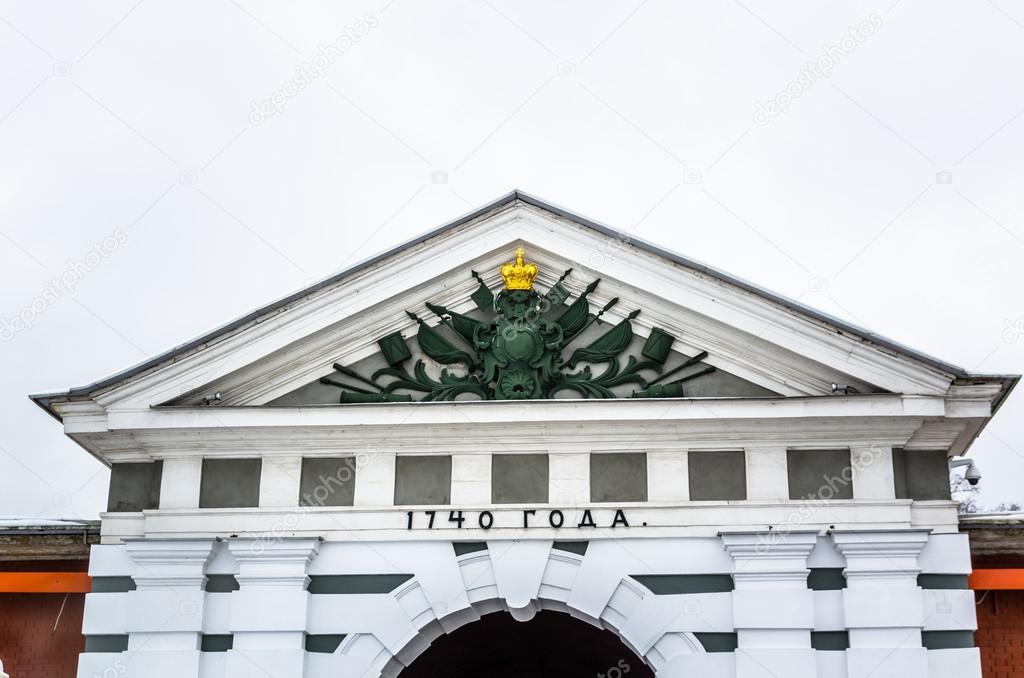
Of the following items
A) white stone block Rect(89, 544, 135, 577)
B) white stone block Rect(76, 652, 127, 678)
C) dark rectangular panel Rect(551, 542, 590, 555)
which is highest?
dark rectangular panel Rect(551, 542, 590, 555)

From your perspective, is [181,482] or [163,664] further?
[181,482]

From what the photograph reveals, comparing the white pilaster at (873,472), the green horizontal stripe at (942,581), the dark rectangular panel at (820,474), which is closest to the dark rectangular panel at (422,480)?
the dark rectangular panel at (820,474)

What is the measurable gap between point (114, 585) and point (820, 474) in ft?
23.7

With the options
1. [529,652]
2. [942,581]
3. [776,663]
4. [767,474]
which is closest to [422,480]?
[767,474]

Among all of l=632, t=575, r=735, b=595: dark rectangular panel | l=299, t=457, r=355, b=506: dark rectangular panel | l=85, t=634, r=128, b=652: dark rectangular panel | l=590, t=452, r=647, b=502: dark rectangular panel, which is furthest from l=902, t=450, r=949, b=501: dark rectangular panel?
l=85, t=634, r=128, b=652: dark rectangular panel

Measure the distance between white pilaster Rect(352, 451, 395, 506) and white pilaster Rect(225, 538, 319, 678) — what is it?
0.67 metres

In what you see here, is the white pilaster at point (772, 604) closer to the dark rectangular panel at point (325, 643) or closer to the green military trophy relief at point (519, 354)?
the green military trophy relief at point (519, 354)

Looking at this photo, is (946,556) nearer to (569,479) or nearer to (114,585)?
(569,479)

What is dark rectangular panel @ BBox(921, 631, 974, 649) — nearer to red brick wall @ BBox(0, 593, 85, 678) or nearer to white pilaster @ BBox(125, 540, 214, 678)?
white pilaster @ BBox(125, 540, 214, 678)

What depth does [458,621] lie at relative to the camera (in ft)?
44.2

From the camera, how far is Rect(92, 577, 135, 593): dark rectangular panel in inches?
538

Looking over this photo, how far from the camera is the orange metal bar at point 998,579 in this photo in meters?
14.0

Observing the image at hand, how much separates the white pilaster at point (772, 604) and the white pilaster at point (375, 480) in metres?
3.40

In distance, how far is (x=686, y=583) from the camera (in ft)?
43.3
